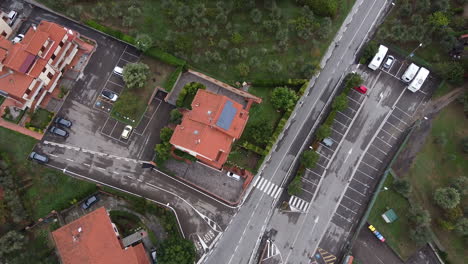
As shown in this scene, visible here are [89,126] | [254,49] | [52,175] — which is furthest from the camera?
[254,49]

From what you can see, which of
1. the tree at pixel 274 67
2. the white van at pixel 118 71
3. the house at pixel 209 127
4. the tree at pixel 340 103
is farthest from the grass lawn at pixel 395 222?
the white van at pixel 118 71

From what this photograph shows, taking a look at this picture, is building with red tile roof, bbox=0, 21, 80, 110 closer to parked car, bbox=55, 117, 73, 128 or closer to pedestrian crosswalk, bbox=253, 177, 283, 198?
parked car, bbox=55, 117, 73, 128

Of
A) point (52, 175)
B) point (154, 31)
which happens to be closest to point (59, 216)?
point (52, 175)

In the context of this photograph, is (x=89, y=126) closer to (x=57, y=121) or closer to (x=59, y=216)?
(x=57, y=121)

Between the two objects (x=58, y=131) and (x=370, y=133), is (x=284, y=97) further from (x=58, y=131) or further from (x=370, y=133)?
(x=58, y=131)

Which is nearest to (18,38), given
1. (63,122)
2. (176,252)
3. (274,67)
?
(63,122)

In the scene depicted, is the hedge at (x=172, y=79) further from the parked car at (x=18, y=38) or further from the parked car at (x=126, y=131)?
the parked car at (x=18, y=38)

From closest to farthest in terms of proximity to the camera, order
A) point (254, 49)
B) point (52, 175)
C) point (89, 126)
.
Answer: point (52, 175)
point (89, 126)
point (254, 49)
